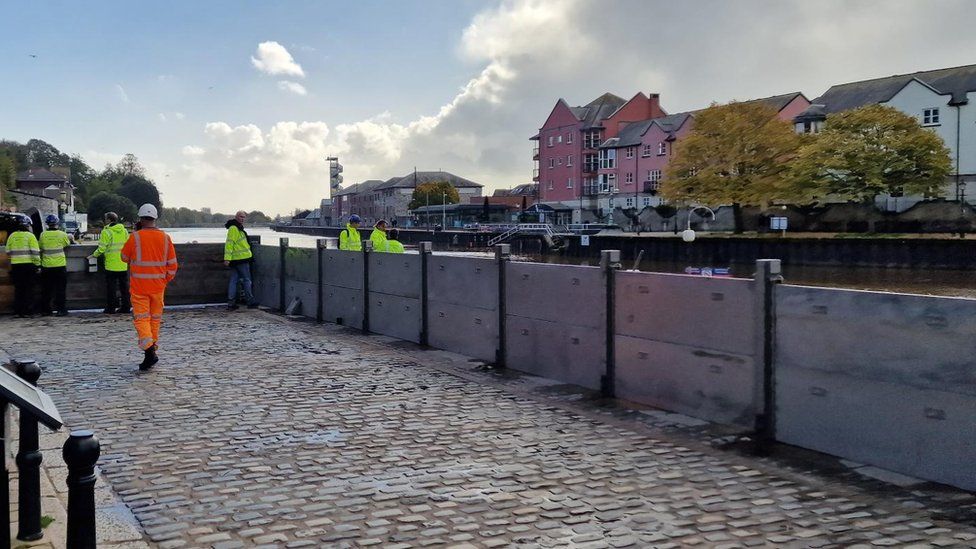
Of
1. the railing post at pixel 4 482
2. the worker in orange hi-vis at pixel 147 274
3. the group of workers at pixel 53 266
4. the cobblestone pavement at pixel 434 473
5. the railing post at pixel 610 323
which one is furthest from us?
the group of workers at pixel 53 266

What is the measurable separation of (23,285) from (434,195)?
428 feet

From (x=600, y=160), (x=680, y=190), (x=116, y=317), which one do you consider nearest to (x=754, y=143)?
(x=680, y=190)

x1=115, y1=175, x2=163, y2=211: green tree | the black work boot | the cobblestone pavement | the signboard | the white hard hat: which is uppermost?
x1=115, y1=175, x2=163, y2=211: green tree

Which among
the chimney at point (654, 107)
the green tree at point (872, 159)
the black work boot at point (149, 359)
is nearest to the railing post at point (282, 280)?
the black work boot at point (149, 359)

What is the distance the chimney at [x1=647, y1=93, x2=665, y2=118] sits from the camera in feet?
339

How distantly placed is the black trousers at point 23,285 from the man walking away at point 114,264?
1392 millimetres

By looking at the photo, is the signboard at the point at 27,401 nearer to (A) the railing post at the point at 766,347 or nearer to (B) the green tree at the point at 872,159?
(A) the railing post at the point at 766,347

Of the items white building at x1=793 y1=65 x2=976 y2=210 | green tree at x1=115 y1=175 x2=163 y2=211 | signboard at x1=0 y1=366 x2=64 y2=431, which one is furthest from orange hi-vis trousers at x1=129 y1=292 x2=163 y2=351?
green tree at x1=115 y1=175 x2=163 y2=211

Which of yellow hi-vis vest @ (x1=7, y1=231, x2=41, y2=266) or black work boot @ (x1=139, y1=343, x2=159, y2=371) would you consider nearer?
black work boot @ (x1=139, y1=343, x2=159, y2=371)

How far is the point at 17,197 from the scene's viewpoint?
Answer: 388ft

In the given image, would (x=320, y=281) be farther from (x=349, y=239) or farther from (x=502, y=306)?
(x=502, y=306)

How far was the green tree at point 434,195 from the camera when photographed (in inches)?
5773

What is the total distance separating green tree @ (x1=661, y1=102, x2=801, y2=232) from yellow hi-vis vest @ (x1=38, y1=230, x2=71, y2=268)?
5565cm

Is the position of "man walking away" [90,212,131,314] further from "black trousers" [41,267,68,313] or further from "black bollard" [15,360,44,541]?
"black bollard" [15,360,44,541]
